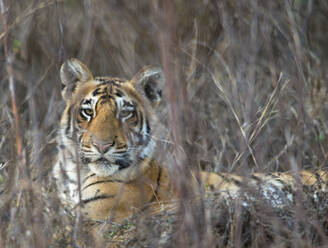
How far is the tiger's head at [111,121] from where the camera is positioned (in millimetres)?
3150

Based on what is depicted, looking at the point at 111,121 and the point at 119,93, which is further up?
the point at 119,93

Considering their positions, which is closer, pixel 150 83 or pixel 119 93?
pixel 119 93

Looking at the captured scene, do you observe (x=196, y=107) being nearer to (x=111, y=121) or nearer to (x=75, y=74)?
(x=111, y=121)

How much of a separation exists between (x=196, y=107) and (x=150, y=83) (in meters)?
0.39

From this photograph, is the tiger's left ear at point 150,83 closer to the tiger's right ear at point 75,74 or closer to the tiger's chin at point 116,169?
the tiger's right ear at point 75,74

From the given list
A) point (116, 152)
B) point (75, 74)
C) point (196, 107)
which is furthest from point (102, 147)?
point (196, 107)

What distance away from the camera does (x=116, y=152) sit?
3164mm

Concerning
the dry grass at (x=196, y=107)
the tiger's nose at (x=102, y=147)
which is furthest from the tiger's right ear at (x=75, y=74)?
the tiger's nose at (x=102, y=147)

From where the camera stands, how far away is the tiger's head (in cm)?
315

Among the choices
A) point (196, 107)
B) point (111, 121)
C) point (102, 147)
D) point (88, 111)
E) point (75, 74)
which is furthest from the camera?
point (196, 107)

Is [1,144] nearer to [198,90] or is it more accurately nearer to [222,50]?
[198,90]

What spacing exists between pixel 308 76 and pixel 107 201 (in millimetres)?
2386

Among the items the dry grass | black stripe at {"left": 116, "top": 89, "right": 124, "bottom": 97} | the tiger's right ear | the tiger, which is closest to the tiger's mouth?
the tiger

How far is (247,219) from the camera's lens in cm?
251
